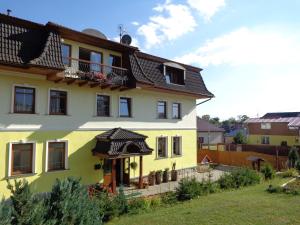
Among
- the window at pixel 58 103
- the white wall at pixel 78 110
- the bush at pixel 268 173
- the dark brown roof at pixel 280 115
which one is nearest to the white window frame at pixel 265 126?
the dark brown roof at pixel 280 115

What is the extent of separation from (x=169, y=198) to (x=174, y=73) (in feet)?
37.0

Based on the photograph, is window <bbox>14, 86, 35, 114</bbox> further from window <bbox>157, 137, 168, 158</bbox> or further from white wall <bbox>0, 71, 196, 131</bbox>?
window <bbox>157, 137, 168, 158</bbox>

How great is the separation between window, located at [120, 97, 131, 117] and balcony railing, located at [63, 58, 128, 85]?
1.71 meters

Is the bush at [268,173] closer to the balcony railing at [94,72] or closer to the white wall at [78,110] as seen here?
the white wall at [78,110]

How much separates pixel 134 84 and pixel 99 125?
3.34 meters

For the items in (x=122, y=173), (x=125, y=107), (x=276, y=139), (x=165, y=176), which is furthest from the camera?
(x=276, y=139)

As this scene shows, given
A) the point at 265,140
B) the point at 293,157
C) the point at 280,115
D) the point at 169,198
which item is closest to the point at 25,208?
the point at 169,198

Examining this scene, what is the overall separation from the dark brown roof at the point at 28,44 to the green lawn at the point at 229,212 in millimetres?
8122

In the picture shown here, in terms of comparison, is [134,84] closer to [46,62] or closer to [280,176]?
[46,62]

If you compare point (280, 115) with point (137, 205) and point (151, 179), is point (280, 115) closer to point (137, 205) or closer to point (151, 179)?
point (151, 179)

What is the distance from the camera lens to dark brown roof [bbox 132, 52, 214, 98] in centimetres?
1945

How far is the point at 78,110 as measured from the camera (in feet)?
54.3

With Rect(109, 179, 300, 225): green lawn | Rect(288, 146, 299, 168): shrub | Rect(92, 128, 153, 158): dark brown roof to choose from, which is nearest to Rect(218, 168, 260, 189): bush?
Rect(109, 179, 300, 225): green lawn

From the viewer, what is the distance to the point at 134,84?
58.5 ft
